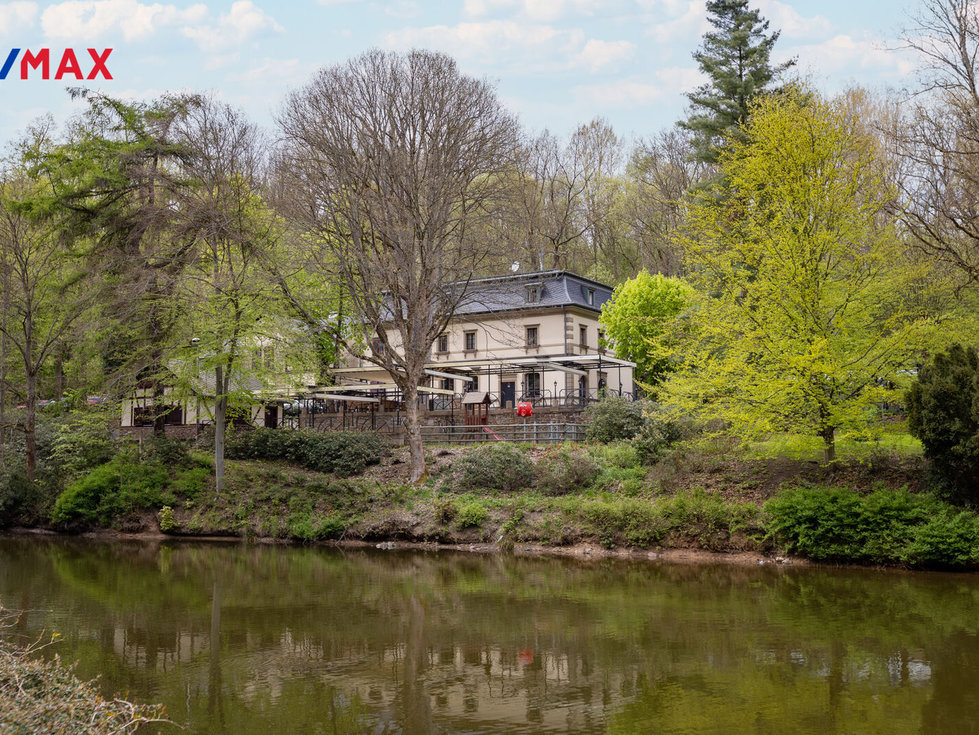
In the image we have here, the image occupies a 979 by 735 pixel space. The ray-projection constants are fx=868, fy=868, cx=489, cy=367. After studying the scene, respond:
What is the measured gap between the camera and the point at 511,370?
4594 cm

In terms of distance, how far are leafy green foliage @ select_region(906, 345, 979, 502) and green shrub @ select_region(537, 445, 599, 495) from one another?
28.3 ft

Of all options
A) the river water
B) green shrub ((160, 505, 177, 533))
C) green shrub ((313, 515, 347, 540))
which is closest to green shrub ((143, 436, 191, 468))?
green shrub ((160, 505, 177, 533))

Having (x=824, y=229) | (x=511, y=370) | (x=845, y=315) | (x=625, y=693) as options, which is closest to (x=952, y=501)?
(x=845, y=315)

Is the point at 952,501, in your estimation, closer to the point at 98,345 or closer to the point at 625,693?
the point at 625,693

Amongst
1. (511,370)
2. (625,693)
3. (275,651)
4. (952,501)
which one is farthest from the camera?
(511,370)

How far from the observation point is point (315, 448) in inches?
1171

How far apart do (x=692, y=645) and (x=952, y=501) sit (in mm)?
9771

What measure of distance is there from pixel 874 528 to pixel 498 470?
34.1 feet

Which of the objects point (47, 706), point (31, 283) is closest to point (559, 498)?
point (47, 706)

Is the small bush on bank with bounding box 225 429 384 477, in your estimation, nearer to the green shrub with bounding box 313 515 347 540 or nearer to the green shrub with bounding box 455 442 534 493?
the green shrub with bounding box 313 515 347 540

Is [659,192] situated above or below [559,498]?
above

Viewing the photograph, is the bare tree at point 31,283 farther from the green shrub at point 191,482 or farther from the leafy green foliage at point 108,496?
the green shrub at point 191,482

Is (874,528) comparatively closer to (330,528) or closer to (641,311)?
(330,528)

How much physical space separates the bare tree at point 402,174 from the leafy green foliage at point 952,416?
13.6 meters
